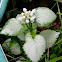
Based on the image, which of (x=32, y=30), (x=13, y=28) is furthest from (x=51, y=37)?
(x=13, y=28)

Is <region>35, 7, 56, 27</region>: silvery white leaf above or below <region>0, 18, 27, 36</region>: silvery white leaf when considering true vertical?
above

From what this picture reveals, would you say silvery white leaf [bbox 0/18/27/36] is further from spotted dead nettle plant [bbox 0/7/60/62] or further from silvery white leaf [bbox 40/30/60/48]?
silvery white leaf [bbox 40/30/60/48]

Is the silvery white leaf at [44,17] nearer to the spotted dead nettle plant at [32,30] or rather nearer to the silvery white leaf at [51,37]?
the spotted dead nettle plant at [32,30]

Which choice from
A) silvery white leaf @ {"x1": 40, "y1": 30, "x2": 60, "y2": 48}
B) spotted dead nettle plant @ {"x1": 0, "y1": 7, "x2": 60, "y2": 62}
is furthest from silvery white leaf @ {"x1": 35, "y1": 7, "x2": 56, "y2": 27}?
silvery white leaf @ {"x1": 40, "y1": 30, "x2": 60, "y2": 48}

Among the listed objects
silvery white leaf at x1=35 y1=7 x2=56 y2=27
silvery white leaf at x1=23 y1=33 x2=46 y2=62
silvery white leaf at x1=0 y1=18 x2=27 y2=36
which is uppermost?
silvery white leaf at x1=35 y1=7 x2=56 y2=27

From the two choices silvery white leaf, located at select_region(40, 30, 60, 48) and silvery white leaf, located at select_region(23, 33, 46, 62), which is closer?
silvery white leaf, located at select_region(23, 33, 46, 62)

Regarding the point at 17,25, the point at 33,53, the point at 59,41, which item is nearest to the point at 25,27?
the point at 17,25

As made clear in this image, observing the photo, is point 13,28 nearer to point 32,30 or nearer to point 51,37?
point 32,30

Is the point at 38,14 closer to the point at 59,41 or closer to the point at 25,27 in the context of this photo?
the point at 25,27

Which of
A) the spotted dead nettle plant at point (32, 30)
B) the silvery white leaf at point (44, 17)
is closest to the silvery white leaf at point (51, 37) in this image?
the spotted dead nettle plant at point (32, 30)
